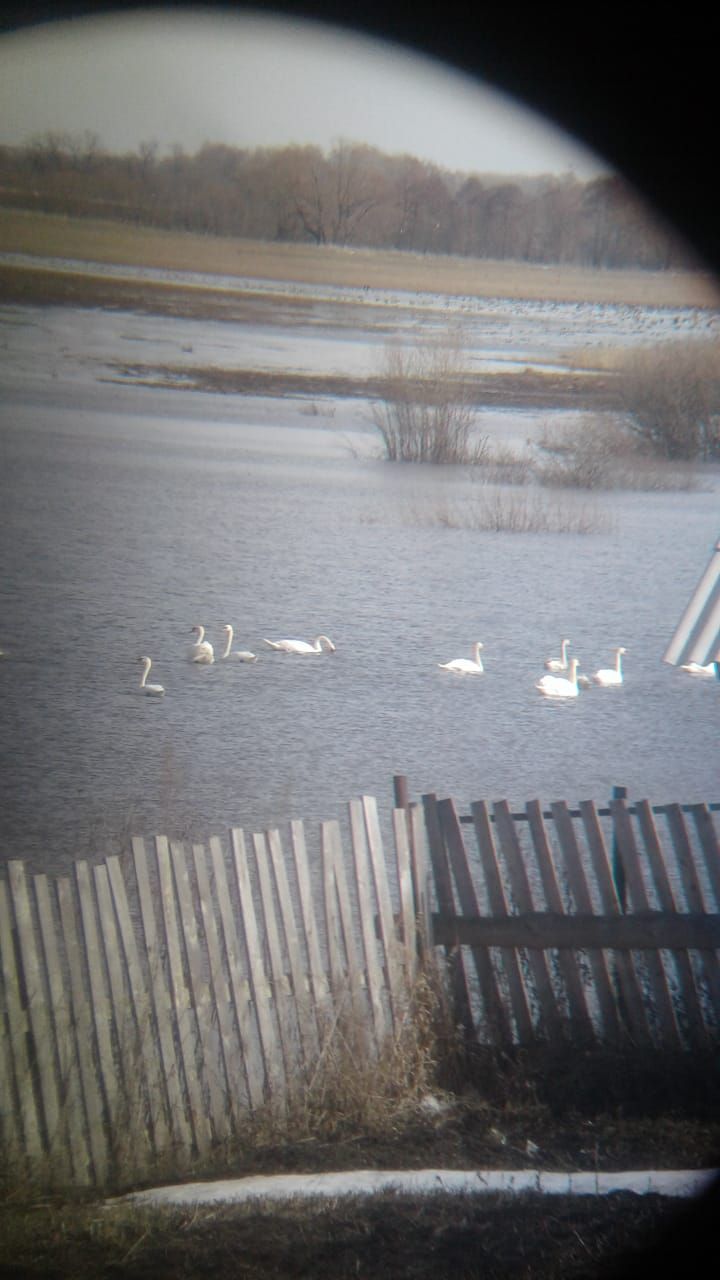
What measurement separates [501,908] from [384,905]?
0.37m

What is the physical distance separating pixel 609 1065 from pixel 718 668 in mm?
1308

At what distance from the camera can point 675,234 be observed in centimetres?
383

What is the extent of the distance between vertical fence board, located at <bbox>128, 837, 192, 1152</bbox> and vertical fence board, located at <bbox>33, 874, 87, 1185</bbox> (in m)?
0.26

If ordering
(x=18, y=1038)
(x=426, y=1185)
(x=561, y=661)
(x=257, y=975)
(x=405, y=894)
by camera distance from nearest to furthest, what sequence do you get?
1. (x=426, y=1185)
2. (x=18, y=1038)
3. (x=257, y=975)
4. (x=405, y=894)
5. (x=561, y=661)

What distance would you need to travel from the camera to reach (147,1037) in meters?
3.47

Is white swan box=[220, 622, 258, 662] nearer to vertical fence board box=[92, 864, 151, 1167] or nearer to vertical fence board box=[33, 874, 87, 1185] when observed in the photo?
vertical fence board box=[92, 864, 151, 1167]

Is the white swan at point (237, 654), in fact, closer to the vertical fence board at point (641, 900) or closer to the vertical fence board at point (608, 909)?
the vertical fence board at point (608, 909)

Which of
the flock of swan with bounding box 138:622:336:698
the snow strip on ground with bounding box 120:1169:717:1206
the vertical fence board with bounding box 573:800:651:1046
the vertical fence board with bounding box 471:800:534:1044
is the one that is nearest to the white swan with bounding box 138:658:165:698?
the flock of swan with bounding box 138:622:336:698

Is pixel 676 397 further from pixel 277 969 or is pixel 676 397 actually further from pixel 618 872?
pixel 277 969

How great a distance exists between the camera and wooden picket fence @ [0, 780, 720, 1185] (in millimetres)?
3463

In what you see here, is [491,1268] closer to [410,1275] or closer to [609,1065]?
[410,1275]

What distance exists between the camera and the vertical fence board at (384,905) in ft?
11.8

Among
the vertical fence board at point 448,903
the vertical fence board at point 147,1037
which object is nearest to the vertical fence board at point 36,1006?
the vertical fence board at point 147,1037

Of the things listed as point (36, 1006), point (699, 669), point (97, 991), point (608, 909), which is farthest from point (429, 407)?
point (36, 1006)
